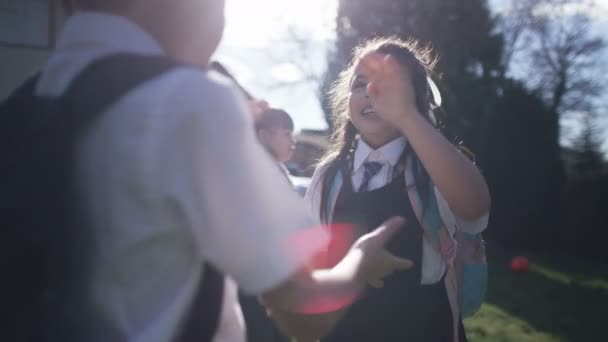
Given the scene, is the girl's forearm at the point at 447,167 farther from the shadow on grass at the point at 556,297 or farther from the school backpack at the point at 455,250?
the shadow on grass at the point at 556,297

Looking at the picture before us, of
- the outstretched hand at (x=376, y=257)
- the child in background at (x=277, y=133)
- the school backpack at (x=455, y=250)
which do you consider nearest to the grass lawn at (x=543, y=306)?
the child in background at (x=277, y=133)

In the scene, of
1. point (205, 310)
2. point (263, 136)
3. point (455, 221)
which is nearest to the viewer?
point (205, 310)

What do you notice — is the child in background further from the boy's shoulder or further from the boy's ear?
the boy's shoulder

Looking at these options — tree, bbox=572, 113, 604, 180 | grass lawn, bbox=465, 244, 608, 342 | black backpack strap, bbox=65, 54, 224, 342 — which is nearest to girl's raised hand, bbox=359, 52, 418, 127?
black backpack strap, bbox=65, 54, 224, 342

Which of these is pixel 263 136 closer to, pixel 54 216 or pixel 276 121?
pixel 276 121

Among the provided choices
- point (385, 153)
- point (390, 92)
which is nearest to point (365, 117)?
point (385, 153)

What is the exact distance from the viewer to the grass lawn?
508cm

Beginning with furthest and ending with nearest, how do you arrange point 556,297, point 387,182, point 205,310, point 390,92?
point 556,297 → point 387,182 → point 390,92 → point 205,310

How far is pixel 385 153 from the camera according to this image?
2.04m

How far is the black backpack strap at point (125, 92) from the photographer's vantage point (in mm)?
812

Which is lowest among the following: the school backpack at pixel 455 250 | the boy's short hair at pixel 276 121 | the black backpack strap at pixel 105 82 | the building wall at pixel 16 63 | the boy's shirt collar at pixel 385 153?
the building wall at pixel 16 63

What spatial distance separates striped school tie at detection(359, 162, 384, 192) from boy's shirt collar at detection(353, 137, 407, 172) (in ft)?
0.06

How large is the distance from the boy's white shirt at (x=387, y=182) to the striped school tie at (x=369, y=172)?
1 cm

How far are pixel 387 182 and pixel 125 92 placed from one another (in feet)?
4.37
